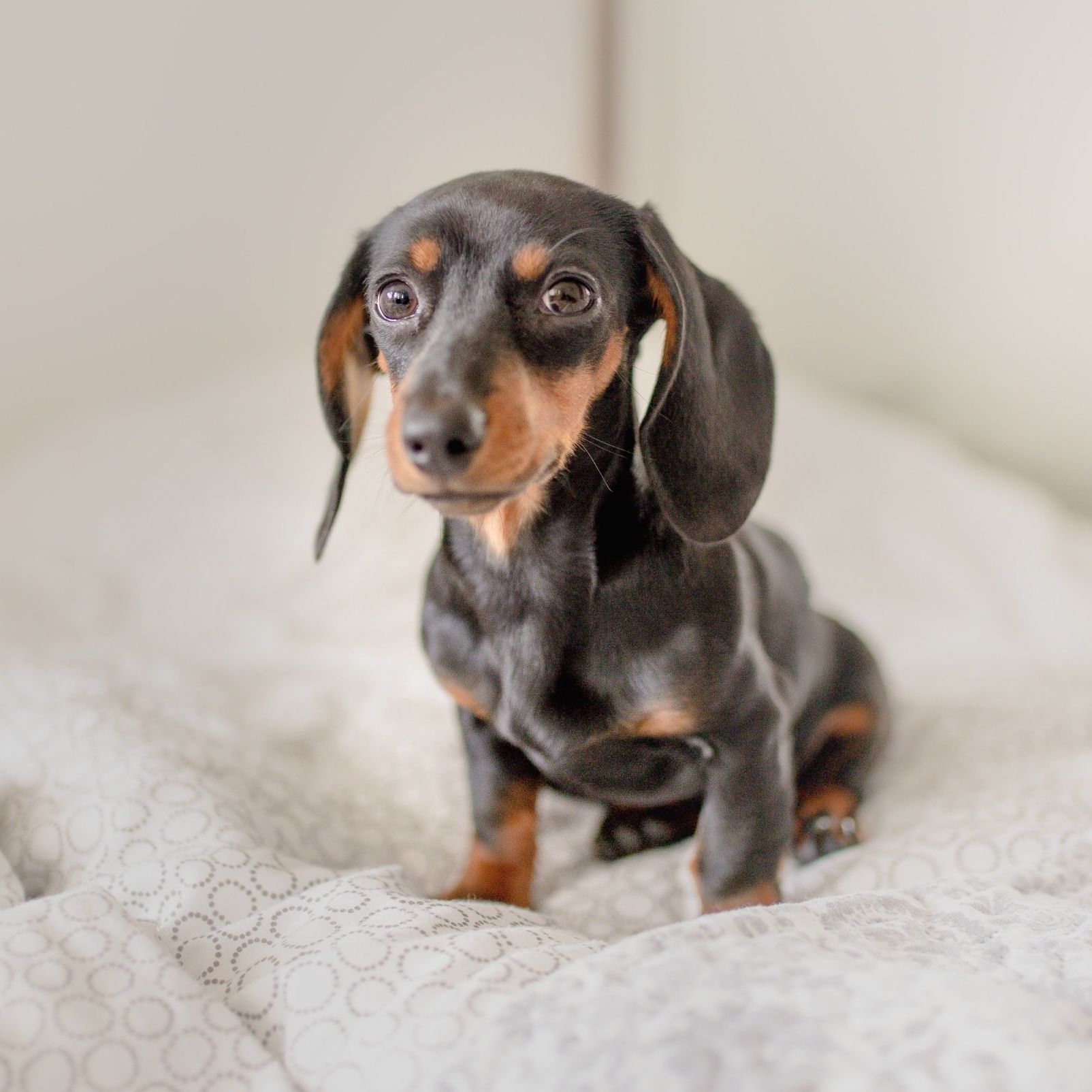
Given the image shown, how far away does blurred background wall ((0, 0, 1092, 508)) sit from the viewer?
282cm

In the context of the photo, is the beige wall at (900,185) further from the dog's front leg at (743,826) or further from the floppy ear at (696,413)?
the dog's front leg at (743,826)

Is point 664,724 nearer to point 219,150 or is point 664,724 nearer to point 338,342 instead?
point 338,342

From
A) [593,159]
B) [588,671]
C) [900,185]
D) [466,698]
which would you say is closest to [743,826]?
[588,671]

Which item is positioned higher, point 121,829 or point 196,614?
point 121,829

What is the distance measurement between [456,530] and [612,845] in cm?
60

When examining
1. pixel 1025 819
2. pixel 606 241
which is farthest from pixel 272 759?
pixel 1025 819

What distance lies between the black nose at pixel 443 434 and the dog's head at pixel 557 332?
31 millimetres

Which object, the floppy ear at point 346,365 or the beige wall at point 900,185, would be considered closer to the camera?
the floppy ear at point 346,365

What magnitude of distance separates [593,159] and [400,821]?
2.53 m

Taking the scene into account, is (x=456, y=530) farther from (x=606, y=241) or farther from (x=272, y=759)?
(x=272, y=759)

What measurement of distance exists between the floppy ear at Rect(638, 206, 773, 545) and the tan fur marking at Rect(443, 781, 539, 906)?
54cm

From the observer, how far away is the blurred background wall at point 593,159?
282 centimetres

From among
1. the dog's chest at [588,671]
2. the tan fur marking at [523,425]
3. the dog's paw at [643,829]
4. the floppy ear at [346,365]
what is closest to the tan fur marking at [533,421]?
the tan fur marking at [523,425]

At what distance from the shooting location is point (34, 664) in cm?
195
